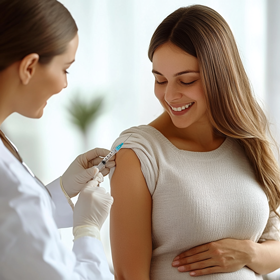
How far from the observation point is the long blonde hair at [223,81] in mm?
1374

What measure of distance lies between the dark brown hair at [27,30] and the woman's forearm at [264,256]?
1038mm

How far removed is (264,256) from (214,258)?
0.25 metres

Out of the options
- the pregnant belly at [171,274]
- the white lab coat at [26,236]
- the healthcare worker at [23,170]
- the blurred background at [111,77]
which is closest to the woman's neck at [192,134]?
the pregnant belly at [171,274]

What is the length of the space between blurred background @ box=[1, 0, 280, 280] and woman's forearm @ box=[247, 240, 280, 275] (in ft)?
4.29

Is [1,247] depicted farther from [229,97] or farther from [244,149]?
[244,149]

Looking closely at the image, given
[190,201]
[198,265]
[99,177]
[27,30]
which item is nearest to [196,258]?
[198,265]

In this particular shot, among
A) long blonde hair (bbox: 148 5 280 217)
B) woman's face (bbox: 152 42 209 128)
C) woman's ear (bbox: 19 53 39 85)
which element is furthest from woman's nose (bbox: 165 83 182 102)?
woman's ear (bbox: 19 53 39 85)

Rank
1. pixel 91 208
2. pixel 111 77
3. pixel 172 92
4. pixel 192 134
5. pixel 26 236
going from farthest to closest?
1. pixel 111 77
2. pixel 192 134
3. pixel 172 92
4. pixel 91 208
5. pixel 26 236

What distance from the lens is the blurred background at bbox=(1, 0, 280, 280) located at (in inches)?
104

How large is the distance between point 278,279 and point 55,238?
2.49 m

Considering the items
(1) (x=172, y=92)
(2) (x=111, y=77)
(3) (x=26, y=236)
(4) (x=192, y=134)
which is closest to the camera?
(3) (x=26, y=236)

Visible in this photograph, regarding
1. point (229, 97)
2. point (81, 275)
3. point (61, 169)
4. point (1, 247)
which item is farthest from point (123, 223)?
point (61, 169)

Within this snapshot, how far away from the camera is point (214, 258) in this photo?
4.25 ft

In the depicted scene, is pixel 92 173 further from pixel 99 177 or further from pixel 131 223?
pixel 131 223
